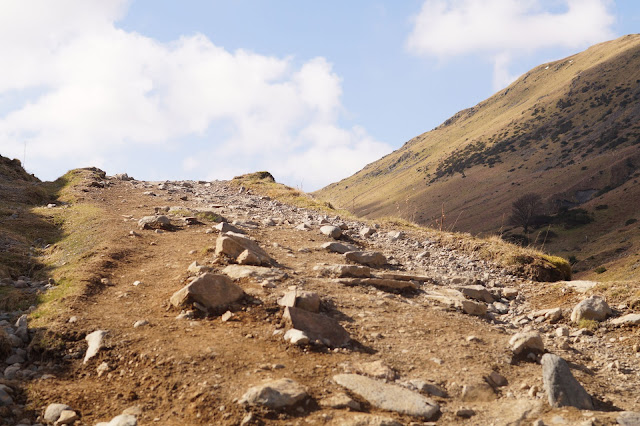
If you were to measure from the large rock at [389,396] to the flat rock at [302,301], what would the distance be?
195 cm

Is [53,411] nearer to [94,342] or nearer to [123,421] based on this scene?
[123,421]

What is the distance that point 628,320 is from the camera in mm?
8734

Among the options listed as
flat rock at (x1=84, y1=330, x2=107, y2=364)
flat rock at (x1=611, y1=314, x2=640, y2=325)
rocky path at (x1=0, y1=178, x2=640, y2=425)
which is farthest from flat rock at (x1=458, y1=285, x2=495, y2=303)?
flat rock at (x1=84, y1=330, x2=107, y2=364)

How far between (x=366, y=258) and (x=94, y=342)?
23.0 feet

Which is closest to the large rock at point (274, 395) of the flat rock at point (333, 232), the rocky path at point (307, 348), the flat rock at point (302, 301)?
the rocky path at point (307, 348)

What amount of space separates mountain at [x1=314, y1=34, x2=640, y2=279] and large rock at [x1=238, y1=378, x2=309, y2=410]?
44459mm

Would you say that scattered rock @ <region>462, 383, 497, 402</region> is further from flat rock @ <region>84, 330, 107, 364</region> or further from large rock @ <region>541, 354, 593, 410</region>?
flat rock @ <region>84, 330, 107, 364</region>

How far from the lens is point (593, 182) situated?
103 meters

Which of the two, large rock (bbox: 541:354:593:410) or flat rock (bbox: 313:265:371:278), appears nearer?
large rock (bbox: 541:354:593:410)

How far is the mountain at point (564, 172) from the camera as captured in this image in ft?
248

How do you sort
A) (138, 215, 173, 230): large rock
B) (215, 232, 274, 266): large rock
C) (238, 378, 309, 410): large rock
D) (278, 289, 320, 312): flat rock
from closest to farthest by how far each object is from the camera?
(238, 378, 309, 410): large rock → (278, 289, 320, 312): flat rock → (215, 232, 274, 266): large rock → (138, 215, 173, 230): large rock

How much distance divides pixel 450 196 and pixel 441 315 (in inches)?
5819

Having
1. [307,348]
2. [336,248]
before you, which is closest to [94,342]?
[307,348]

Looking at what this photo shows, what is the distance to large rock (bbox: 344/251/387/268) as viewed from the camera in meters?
12.1
